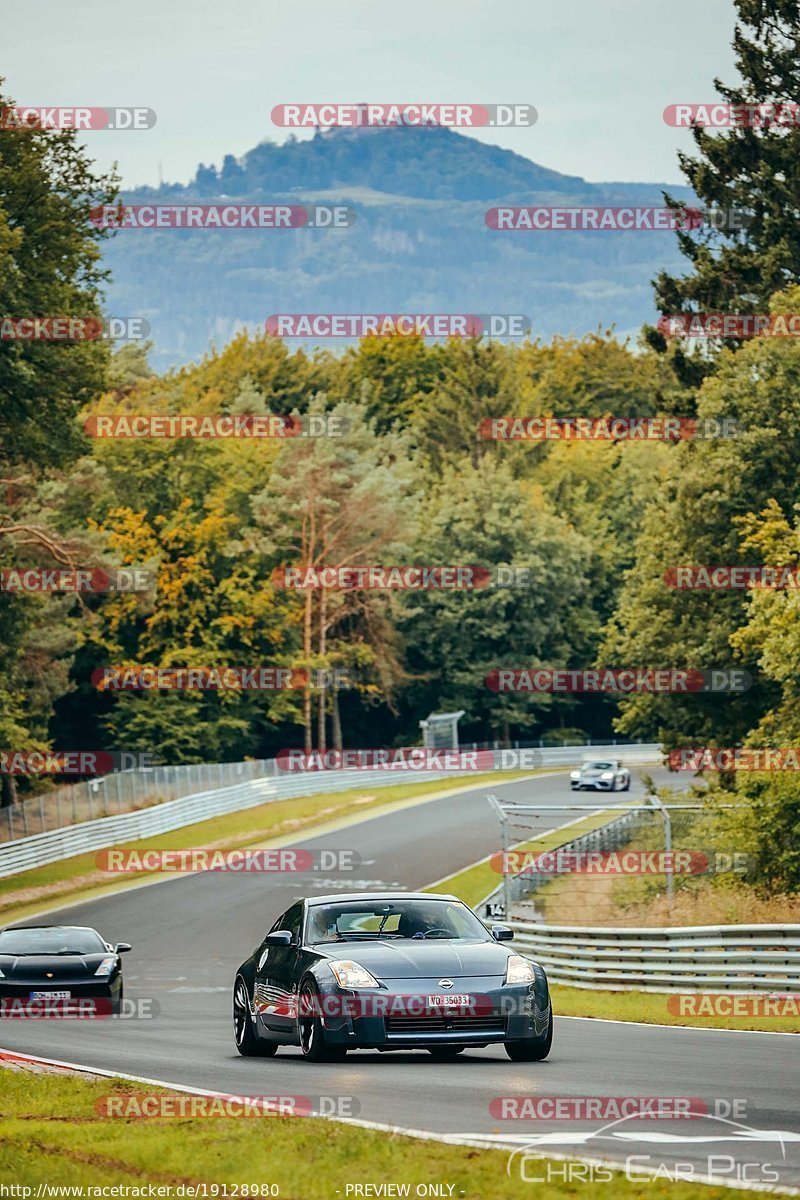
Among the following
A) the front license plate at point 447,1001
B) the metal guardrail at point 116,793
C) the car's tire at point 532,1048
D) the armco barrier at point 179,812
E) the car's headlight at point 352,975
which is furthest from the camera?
the metal guardrail at point 116,793

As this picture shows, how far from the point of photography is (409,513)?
88.8m

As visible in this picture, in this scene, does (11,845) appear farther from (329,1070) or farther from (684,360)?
(329,1070)

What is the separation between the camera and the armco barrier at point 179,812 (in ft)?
161

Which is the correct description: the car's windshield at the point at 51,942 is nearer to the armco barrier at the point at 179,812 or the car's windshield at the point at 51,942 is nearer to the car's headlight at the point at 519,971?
the car's headlight at the point at 519,971

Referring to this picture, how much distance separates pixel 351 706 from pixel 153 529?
18.1 meters

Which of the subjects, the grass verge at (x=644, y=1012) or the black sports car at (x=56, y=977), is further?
the black sports car at (x=56, y=977)

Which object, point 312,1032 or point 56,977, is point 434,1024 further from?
point 56,977

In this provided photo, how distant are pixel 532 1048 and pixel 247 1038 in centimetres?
278

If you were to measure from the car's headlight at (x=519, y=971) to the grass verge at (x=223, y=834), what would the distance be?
29.7 metres

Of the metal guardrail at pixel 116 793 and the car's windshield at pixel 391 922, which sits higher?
the car's windshield at pixel 391 922

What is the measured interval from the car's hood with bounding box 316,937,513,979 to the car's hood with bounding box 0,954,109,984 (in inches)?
339

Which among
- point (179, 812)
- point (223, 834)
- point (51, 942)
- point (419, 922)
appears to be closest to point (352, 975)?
point (419, 922)

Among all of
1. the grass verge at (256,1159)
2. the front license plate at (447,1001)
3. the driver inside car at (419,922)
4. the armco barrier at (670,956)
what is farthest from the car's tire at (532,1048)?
the armco barrier at (670,956)

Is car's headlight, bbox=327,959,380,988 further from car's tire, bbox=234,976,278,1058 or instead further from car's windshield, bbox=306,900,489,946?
car's tire, bbox=234,976,278,1058
